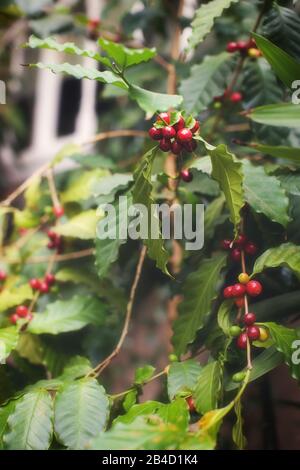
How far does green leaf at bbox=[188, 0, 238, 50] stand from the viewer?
0.97 metres

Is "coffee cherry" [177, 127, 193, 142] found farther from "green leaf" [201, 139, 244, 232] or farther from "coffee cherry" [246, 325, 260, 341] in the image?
"coffee cherry" [246, 325, 260, 341]

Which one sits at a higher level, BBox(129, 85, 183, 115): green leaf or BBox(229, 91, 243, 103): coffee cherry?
BBox(229, 91, 243, 103): coffee cherry

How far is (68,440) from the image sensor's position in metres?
0.77

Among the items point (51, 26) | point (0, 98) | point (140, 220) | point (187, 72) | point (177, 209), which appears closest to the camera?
point (140, 220)

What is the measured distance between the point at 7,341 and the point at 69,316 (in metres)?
0.21

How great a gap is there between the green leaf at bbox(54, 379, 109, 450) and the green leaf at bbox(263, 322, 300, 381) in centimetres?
33

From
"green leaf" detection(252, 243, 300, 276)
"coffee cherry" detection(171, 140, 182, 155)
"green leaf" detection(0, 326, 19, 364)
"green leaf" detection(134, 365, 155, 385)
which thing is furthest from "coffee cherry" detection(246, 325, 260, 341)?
"green leaf" detection(0, 326, 19, 364)

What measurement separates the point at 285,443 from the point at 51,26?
1653mm

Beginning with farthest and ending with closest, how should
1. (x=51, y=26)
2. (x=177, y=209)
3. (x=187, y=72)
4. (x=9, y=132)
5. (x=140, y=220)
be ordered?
(x=9, y=132) → (x=51, y=26) → (x=187, y=72) → (x=177, y=209) → (x=140, y=220)

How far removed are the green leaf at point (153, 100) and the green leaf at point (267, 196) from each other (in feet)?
0.84

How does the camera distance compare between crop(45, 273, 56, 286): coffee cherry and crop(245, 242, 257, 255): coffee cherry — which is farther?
crop(45, 273, 56, 286): coffee cherry

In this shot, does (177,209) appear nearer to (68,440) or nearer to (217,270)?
(217,270)

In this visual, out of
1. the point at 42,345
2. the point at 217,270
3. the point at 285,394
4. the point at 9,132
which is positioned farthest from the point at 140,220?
the point at 9,132

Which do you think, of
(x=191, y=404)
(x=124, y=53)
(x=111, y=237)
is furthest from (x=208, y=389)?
(x=124, y=53)
